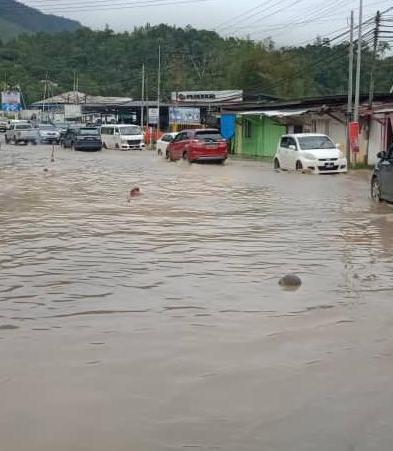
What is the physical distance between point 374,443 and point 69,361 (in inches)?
95.8

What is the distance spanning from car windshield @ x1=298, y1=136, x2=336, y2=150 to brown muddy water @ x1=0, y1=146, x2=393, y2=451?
13.3 m

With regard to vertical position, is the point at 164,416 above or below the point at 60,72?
below

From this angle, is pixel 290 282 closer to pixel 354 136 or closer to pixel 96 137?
pixel 354 136

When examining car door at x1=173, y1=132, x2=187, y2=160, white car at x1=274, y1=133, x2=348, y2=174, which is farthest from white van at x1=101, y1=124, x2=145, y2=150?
white car at x1=274, y1=133, x2=348, y2=174

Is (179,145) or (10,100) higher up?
(10,100)

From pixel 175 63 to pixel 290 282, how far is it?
77.7 m

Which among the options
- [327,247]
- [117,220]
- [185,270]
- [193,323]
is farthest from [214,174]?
[193,323]

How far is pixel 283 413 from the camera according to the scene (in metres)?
4.68

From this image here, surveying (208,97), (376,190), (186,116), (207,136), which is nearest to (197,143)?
(207,136)

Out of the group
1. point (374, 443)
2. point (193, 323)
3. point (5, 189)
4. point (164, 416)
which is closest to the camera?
point (374, 443)

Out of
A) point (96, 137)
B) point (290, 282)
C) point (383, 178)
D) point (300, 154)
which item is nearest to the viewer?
point (290, 282)

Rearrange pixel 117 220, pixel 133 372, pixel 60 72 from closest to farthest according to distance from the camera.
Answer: pixel 133 372
pixel 117 220
pixel 60 72

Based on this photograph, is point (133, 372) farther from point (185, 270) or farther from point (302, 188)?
point (302, 188)

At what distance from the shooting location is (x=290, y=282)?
27.3 feet
